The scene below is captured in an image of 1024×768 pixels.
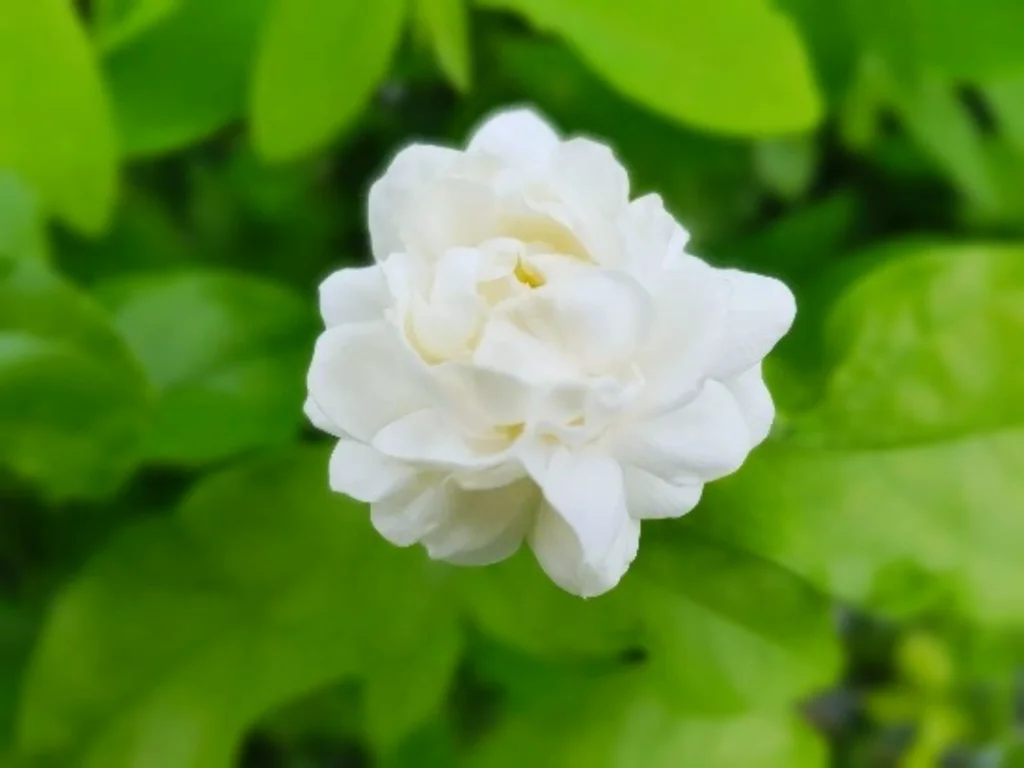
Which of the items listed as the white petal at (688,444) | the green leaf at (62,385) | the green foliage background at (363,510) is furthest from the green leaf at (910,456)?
the green leaf at (62,385)

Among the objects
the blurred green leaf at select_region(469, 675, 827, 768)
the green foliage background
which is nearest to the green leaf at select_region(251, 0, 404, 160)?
the green foliage background

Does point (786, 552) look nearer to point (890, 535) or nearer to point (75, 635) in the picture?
point (890, 535)

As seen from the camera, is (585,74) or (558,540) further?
(585,74)

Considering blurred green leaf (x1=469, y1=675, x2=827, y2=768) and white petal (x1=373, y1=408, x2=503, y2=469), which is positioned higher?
white petal (x1=373, y1=408, x2=503, y2=469)

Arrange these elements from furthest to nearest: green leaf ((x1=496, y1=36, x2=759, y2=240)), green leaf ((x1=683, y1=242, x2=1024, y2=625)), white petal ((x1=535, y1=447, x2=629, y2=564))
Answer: green leaf ((x1=496, y1=36, x2=759, y2=240))
green leaf ((x1=683, y1=242, x2=1024, y2=625))
white petal ((x1=535, y1=447, x2=629, y2=564))

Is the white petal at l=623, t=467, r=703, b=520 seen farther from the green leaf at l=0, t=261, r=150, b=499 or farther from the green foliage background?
the green leaf at l=0, t=261, r=150, b=499

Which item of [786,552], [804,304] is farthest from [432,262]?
[804,304]
